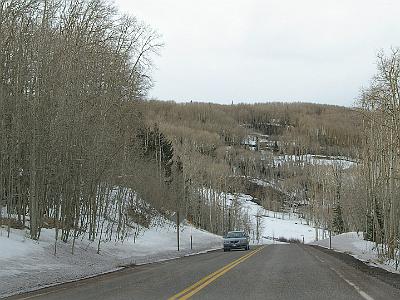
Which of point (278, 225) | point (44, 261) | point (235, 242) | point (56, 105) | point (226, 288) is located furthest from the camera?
point (278, 225)

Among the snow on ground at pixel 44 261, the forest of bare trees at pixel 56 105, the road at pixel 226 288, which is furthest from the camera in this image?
the forest of bare trees at pixel 56 105

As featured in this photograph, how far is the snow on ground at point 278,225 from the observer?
139m

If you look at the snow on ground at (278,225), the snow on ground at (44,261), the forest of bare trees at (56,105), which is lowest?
the snow on ground at (278,225)

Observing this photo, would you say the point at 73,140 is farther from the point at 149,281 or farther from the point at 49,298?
the point at 49,298

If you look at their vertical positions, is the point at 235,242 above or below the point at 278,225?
above

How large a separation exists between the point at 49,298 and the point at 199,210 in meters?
75.9

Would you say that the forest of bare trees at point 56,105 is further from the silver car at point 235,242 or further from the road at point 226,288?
the silver car at point 235,242

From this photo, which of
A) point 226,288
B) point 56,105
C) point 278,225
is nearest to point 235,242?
point 56,105

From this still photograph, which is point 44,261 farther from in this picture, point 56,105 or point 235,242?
point 235,242

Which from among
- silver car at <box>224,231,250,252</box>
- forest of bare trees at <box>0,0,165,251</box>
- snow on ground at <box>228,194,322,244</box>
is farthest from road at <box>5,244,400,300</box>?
snow on ground at <box>228,194,322,244</box>

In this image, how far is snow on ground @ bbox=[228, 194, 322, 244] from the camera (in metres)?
139

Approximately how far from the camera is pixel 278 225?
15725 centimetres

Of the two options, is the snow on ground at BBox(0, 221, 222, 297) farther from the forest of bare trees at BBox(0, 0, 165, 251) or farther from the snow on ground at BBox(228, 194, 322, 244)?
the snow on ground at BBox(228, 194, 322, 244)

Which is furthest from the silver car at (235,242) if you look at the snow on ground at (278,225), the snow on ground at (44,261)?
the snow on ground at (278,225)
